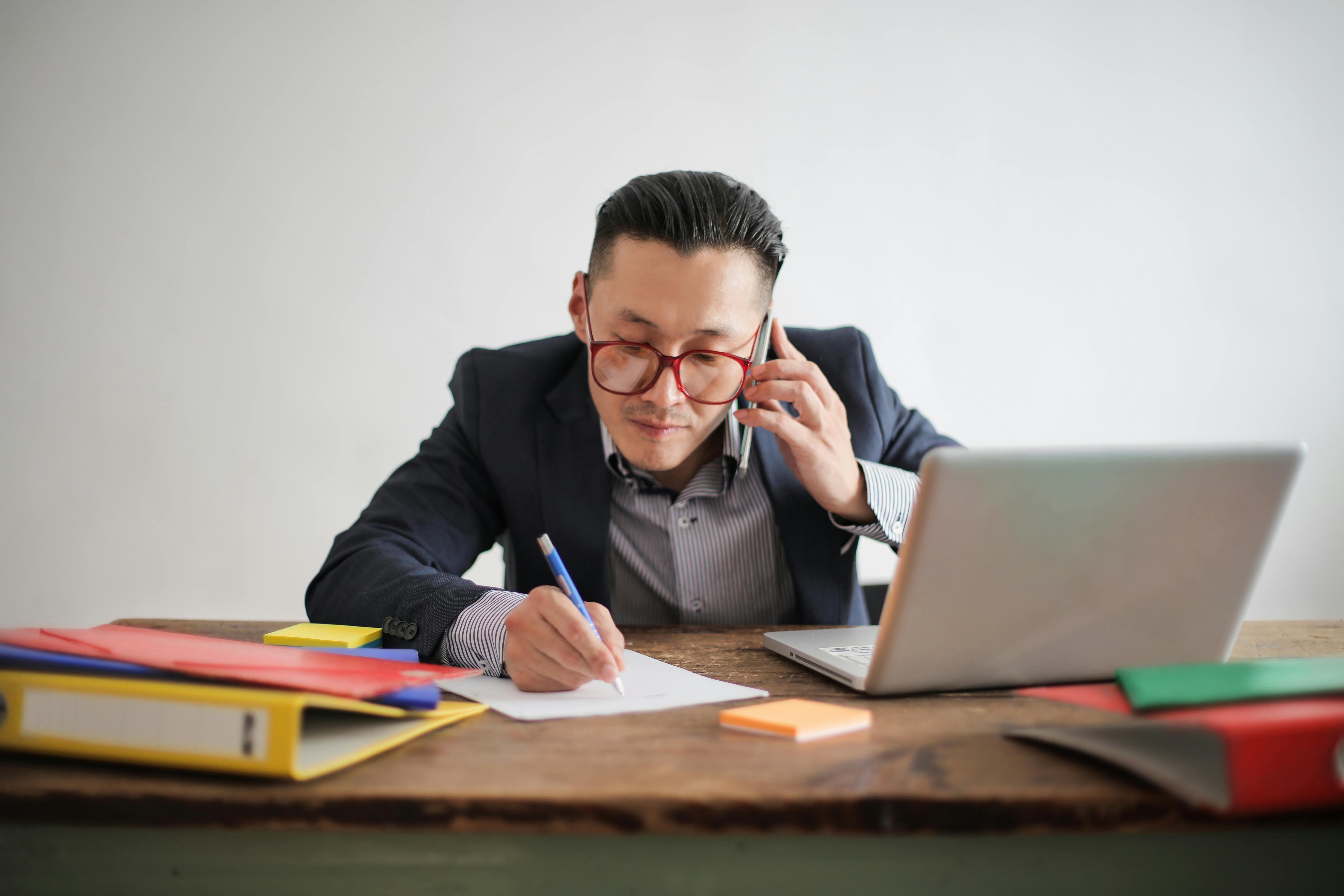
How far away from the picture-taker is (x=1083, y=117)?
3082 mm

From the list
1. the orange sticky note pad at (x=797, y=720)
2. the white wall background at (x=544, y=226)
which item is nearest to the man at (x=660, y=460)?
the orange sticky note pad at (x=797, y=720)

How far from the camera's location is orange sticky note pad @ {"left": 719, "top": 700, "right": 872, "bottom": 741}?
69 centimetres

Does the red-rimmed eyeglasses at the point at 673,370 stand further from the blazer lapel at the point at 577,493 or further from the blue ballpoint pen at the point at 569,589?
the blue ballpoint pen at the point at 569,589

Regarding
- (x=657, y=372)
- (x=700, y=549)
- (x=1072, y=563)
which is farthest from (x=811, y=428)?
(x=1072, y=563)

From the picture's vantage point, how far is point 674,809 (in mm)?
546

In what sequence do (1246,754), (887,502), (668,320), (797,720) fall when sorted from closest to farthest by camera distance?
(1246,754), (797,720), (668,320), (887,502)

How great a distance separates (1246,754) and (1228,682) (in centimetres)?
12

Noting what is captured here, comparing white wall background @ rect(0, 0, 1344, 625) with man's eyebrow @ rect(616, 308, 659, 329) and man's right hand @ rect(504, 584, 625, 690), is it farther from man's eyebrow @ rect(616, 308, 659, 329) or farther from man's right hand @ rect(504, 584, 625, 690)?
man's right hand @ rect(504, 584, 625, 690)

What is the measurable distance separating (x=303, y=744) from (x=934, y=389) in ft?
9.36

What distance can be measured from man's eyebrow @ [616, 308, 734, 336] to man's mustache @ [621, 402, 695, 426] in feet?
0.41

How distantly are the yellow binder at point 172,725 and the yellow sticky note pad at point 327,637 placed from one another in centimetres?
33

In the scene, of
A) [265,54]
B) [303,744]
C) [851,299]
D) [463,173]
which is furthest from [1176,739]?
[265,54]

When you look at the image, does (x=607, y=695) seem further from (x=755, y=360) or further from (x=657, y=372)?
(x=755, y=360)

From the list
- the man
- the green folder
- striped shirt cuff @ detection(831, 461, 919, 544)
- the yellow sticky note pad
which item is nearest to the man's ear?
the man
